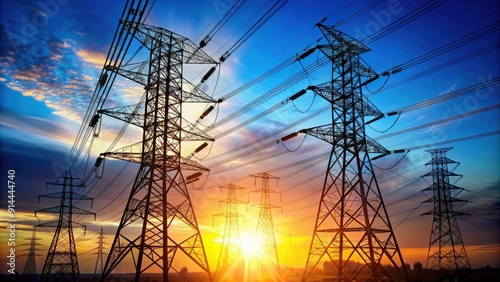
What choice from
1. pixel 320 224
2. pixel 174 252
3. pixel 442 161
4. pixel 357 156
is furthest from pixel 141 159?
pixel 442 161

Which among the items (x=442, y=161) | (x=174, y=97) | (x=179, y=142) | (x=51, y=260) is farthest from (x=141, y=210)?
(x=442, y=161)

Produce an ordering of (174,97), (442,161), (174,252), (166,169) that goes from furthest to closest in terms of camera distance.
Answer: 1. (442,161)
2. (174,97)
3. (166,169)
4. (174,252)

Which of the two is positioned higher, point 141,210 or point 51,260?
point 141,210

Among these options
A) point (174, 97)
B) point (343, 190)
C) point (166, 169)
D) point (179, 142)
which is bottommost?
point (343, 190)

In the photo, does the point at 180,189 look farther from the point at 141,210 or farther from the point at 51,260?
the point at 51,260

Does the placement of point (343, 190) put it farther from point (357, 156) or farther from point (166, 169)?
point (166, 169)

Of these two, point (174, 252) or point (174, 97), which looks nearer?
point (174, 252)

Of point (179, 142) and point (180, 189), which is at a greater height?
point (179, 142)

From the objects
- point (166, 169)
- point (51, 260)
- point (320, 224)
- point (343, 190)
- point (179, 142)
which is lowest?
point (51, 260)

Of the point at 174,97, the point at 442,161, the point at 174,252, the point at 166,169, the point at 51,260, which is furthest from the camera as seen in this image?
the point at 442,161
